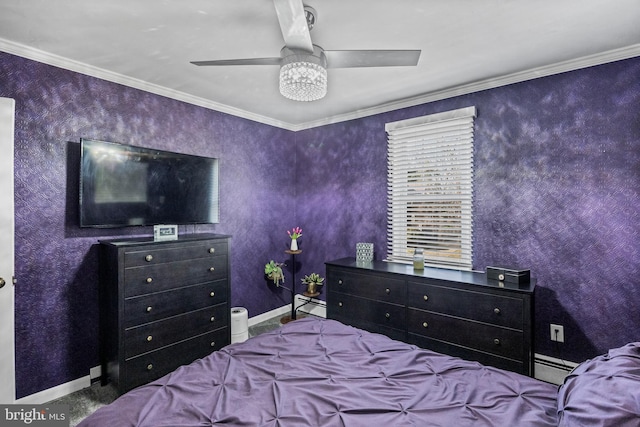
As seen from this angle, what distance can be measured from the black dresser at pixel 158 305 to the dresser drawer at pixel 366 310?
1131mm

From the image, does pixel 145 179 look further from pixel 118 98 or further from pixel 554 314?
pixel 554 314

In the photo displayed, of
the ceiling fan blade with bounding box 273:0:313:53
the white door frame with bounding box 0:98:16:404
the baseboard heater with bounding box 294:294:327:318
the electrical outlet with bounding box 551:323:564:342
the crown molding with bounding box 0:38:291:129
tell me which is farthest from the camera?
the baseboard heater with bounding box 294:294:327:318

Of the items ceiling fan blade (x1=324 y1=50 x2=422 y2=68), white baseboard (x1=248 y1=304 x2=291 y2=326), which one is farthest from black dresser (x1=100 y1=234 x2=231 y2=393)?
ceiling fan blade (x1=324 y1=50 x2=422 y2=68)

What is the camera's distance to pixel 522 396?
136 cm

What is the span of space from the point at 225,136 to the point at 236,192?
66 centimetres

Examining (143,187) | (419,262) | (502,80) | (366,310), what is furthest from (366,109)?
(143,187)

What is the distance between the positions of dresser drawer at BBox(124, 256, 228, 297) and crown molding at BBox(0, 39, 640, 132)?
5.48ft

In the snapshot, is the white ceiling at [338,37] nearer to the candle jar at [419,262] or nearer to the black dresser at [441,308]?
the candle jar at [419,262]

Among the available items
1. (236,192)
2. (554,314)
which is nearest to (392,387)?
(554,314)

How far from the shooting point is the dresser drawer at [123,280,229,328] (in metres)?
2.48

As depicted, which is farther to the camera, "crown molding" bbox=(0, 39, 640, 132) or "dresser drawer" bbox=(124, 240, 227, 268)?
"dresser drawer" bbox=(124, 240, 227, 268)

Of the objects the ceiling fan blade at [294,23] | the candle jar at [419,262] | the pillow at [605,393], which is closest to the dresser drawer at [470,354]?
the candle jar at [419,262]

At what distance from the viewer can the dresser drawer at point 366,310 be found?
2.96 metres

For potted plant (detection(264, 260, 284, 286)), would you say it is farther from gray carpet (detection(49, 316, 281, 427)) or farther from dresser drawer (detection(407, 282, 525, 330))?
gray carpet (detection(49, 316, 281, 427))
